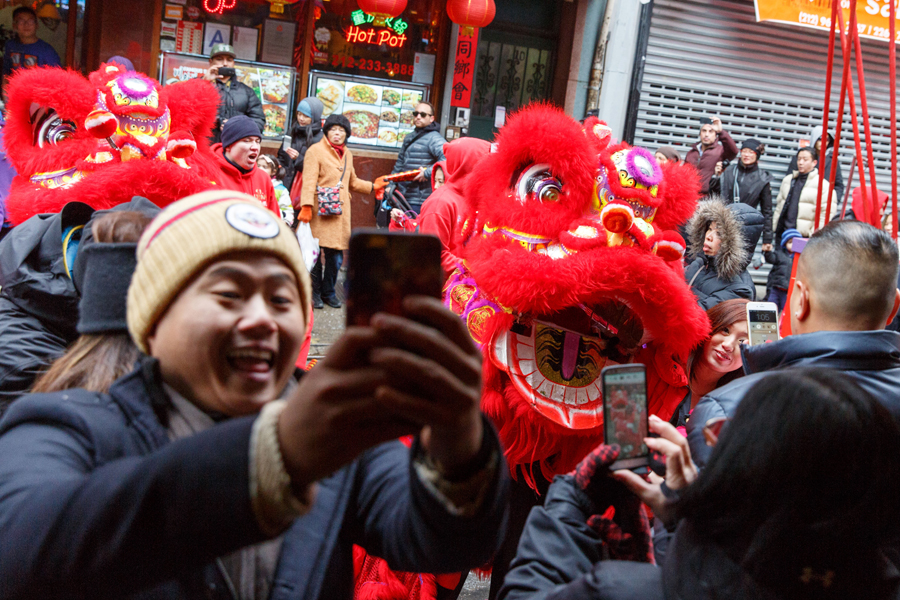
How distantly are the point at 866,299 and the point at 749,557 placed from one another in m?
1.16

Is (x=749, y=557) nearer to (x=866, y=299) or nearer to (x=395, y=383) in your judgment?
(x=395, y=383)

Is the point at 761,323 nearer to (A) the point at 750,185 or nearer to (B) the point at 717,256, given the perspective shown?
(B) the point at 717,256

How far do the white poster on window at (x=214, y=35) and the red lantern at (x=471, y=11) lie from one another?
2496mm

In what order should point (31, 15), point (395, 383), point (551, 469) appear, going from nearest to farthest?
point (395, 383) < point (551, 469) < point (31, 15)

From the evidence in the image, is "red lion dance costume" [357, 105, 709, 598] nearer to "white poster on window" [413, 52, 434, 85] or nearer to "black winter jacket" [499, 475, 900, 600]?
"black winter jacket" [499, 475, 900, 600]

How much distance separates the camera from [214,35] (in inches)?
319

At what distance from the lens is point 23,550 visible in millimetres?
806

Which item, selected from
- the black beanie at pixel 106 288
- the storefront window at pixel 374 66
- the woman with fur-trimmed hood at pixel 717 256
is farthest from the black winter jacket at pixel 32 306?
the storefront window at pixel 374 66

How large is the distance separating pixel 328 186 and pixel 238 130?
99.2 inches

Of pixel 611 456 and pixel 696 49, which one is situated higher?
pixel 696 49

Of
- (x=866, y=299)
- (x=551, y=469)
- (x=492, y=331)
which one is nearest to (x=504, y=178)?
(x=492, y=331)

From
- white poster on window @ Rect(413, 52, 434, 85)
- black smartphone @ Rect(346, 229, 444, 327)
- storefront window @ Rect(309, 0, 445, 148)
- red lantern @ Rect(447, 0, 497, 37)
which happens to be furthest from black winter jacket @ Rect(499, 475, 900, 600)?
white poster on window @ Rect(413, 52, 434, 85)

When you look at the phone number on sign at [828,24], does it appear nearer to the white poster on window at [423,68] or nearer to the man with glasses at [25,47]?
the white poster on window at [423,68]

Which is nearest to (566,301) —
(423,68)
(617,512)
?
(617,512)
